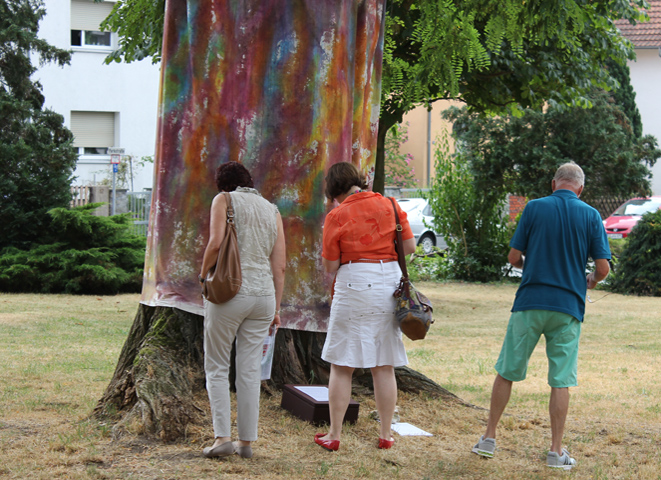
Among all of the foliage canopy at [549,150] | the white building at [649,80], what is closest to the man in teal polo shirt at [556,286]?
the foliage canopy at [549,150]

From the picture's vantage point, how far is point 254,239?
4.55m

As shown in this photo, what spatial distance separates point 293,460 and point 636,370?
491 cm

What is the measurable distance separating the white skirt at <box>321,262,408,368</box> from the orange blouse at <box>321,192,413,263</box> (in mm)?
78

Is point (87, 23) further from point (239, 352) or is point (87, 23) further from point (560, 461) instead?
point (560, 461)

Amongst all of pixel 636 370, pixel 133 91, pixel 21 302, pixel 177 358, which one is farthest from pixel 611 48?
pixel 133 91

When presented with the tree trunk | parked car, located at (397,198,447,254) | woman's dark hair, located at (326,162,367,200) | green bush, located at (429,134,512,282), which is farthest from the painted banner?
parked car, located at (397,198,447,254)

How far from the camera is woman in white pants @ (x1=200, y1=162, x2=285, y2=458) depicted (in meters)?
4.43

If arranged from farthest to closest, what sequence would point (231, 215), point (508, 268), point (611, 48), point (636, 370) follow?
point (508, 268)
point (611, 48)
point (636, 370)
point (231, 215)

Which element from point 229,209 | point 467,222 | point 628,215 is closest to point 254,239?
point 229,209

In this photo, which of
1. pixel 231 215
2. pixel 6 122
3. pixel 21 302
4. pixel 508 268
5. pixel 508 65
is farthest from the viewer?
pixel 508 268

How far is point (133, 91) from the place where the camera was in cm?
2769

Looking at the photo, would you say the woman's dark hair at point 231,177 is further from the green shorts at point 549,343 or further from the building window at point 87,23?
the building window at point 87,23

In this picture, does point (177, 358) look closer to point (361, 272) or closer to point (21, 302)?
point (361, 272)

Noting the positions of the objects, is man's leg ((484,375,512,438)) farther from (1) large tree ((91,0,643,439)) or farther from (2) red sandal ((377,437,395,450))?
(1) large tree ((91,0,643,439))
